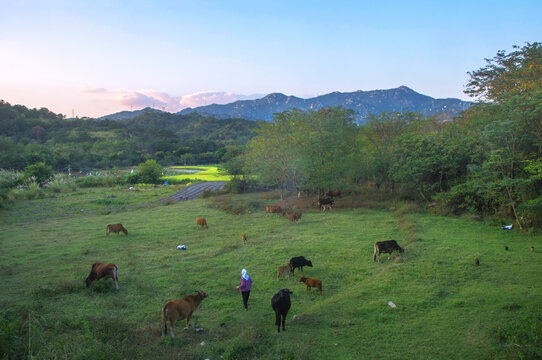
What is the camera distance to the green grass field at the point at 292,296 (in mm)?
7148

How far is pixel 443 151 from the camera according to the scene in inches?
971

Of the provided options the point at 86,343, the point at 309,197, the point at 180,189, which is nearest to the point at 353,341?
the point at 86,343

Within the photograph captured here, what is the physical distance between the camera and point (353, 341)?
7.64 m

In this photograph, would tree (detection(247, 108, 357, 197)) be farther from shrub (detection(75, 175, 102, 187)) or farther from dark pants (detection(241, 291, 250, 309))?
shrub (detection(75, 175, 102, 187))

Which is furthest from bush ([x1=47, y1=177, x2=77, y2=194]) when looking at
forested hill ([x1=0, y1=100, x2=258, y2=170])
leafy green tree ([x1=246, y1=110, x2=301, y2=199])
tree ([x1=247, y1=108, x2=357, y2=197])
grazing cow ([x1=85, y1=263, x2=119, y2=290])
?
grazing cow ([x1=85, y1=263, x2=119, y2=290])

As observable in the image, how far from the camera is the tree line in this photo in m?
18.4

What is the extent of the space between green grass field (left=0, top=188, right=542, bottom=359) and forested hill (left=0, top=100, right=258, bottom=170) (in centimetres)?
4211

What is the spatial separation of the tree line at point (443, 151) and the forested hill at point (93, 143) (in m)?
26.0

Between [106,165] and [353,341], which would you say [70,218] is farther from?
[106,165]

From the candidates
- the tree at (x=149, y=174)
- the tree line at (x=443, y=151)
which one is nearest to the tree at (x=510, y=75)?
the tree line at (x=443, y=151)

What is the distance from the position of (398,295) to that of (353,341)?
3.04 meters

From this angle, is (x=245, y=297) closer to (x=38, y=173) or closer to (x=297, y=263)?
(x=297, y=263)

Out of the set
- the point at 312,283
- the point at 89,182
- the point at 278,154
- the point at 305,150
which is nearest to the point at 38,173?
the point at 89,182

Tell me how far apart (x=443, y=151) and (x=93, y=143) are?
363ft
